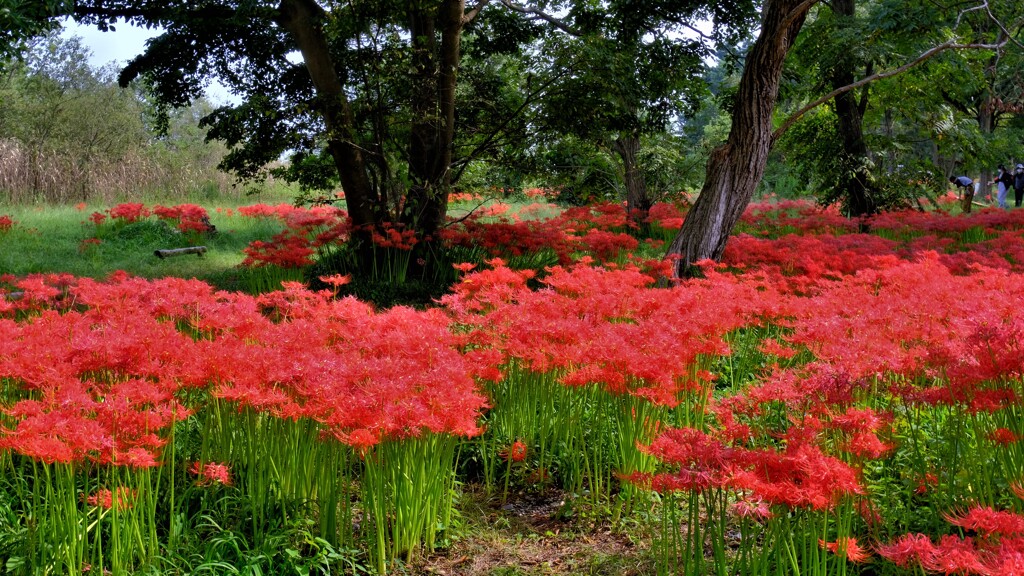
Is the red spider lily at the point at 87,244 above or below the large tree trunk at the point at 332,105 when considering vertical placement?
below

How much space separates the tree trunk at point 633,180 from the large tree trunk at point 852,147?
11.1ft

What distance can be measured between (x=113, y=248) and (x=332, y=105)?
525cm

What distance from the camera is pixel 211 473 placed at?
3.33 meters

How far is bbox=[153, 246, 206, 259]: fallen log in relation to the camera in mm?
12430

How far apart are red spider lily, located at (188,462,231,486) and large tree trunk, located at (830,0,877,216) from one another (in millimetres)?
12161

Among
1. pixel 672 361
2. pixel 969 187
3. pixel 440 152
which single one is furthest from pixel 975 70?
pixel 672 361

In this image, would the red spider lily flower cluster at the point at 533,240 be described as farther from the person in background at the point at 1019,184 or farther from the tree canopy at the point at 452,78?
the person in background at the point at 1019,184

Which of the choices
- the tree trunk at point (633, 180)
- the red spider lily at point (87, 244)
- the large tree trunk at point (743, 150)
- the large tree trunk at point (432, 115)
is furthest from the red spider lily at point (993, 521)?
the red spider lily at point (87, 244)

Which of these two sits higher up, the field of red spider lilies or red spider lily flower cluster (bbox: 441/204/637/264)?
red spider lily flower cluster (bbox: 441/204/637/264)

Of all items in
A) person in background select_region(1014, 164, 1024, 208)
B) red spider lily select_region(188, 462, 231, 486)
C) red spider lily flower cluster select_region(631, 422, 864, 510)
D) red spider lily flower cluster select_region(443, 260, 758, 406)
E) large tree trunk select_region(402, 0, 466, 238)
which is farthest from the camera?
person in background select_region(1014, 164, 1024, 208)

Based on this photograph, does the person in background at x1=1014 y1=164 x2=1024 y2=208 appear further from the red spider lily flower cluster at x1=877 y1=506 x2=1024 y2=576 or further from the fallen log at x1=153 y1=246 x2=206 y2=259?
the red spider lily flower cluster at x1=877 y1=506 x2=1024 y2=576

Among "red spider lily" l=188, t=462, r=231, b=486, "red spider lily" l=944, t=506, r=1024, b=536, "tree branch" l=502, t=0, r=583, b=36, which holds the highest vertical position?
"tree branch" l=502, t=0, r=583, b=36

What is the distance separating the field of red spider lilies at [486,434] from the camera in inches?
110

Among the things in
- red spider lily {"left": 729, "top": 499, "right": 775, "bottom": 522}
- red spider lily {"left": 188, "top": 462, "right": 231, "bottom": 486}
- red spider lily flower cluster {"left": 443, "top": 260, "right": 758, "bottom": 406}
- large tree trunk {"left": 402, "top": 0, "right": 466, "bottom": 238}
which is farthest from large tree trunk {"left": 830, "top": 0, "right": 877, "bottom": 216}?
red spider lily {"left": 188, "top": 462, "right": 231, "bottom": 486}
